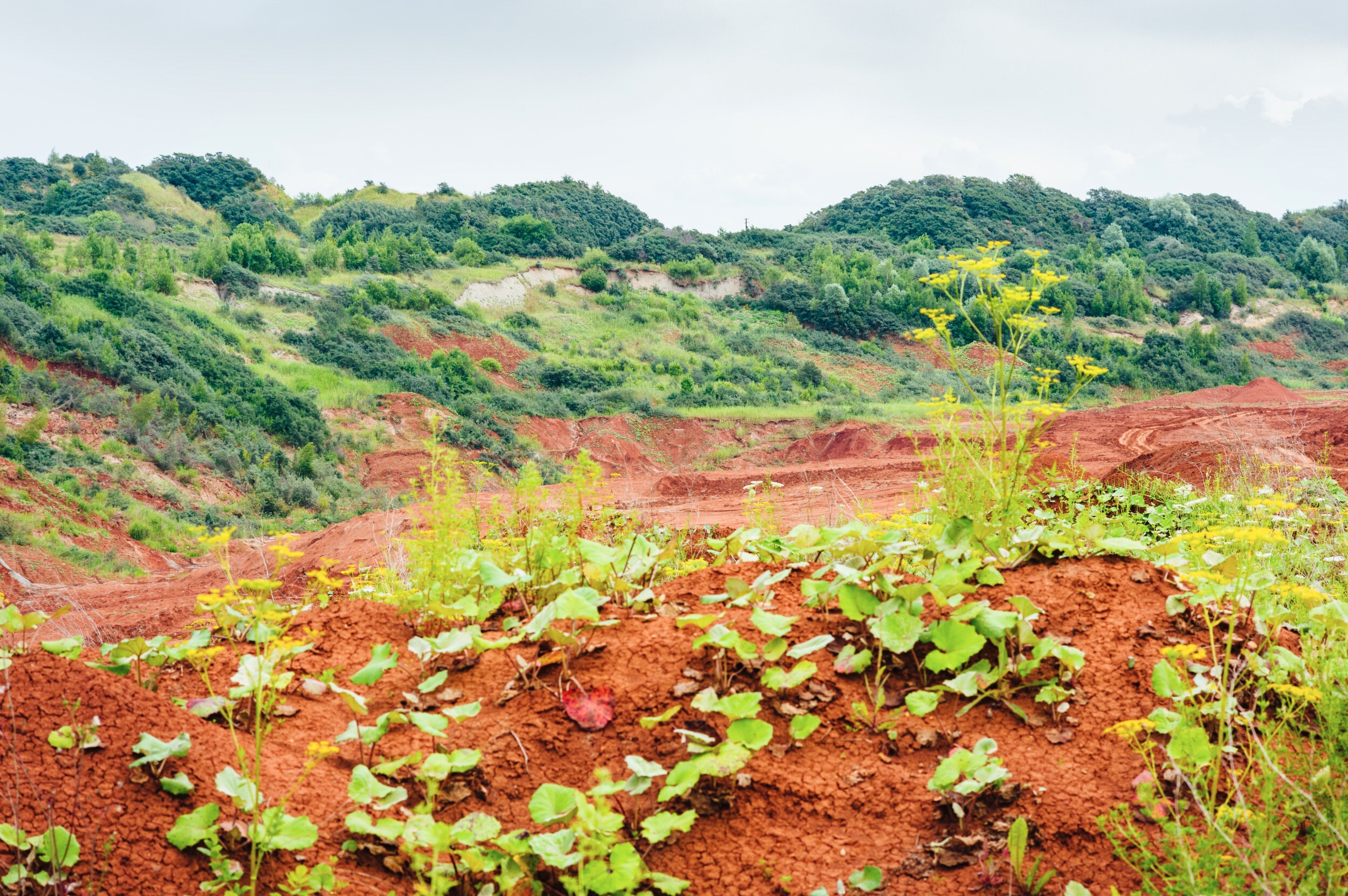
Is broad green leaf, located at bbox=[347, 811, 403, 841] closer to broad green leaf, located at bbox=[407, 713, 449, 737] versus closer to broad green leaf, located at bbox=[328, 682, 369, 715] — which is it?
broad green leaf, located at bbox=[407, 713, 449, 737]

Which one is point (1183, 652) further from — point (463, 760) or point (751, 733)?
point (463, 760)

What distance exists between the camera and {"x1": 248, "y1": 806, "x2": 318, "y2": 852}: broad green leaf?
2092mm

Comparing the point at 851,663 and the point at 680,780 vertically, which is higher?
the point at 851,663

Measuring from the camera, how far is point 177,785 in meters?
2.25

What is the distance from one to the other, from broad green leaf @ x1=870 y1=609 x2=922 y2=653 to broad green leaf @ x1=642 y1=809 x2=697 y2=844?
3.00 ft

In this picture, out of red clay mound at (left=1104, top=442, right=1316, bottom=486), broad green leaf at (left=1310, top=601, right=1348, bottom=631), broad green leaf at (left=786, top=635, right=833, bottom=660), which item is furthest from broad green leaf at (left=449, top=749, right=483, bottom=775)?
red clay mound at (left=1104, top=442, right=1316, bottom=486)

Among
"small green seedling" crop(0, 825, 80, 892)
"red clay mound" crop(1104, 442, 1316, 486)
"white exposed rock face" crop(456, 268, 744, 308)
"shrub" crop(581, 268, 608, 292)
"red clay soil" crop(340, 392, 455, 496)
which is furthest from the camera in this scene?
"shrub" crop(581, 268, 608, 292)

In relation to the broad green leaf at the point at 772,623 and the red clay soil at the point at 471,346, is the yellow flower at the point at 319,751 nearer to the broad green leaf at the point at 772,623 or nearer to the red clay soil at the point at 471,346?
the broad green leaf at the point at 772,623

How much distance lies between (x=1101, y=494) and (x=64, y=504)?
13.0m

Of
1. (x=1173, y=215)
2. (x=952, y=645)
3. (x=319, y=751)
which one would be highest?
(x=1173, y=215)

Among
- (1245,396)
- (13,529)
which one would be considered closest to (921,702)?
(13,529)

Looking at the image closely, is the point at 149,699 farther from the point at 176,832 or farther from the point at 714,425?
the point at 714,425

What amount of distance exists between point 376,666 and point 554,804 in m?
0.91

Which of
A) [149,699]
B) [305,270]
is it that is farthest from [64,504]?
[305,270]
